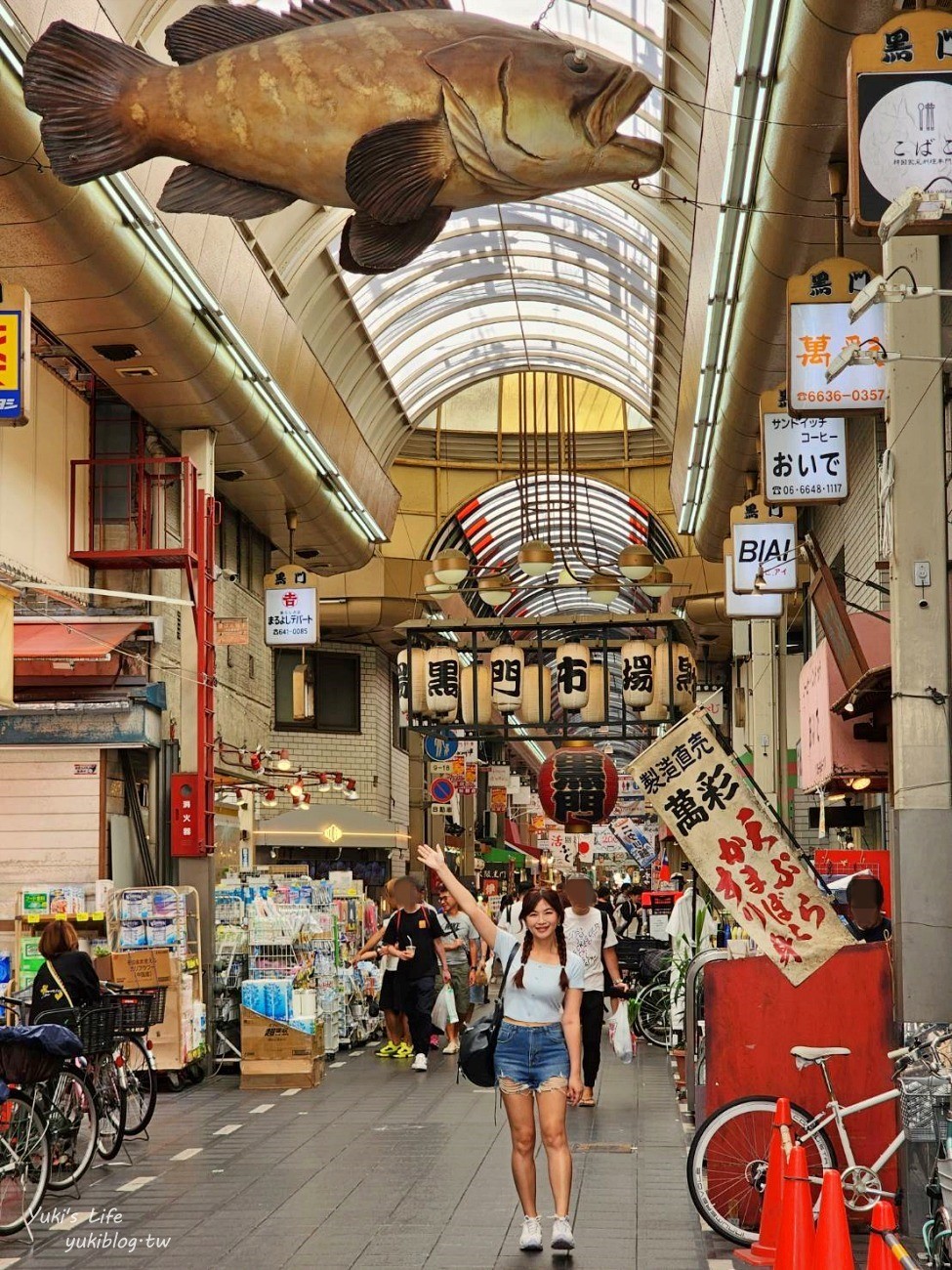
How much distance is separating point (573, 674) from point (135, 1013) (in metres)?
14.2

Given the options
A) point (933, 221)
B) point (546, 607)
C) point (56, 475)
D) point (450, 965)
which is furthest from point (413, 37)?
point (546, 607)

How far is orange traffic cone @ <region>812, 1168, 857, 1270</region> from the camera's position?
18.5 ft

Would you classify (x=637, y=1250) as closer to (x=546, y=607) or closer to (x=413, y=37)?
(x=413, y=37)

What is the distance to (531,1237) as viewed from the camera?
317 inches

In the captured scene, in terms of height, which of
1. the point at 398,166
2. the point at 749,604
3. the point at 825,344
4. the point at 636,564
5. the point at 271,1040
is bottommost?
the point at 271,1040

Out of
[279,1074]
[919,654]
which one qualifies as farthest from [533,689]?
[919,654]

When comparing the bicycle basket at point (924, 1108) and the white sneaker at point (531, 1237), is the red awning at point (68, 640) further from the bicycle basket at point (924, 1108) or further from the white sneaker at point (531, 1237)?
the bicycle basket at point (924, 1108)

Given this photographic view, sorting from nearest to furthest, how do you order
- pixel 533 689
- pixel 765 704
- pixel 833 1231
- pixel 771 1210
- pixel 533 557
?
pixel 833 1231, pixel 771 1210, pixel 533 557, pixel 765 704, pixel 533 689

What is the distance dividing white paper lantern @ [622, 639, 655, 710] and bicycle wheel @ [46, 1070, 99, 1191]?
53.3 feet

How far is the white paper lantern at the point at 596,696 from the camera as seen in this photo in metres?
25.4

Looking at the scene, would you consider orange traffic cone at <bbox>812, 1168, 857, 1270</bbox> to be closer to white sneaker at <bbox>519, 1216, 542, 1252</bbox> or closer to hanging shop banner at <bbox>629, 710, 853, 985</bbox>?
white sneaker at <bbox>519, 1216, 542, 1252</bbox>

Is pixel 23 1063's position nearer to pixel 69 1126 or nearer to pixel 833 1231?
pixel 69 1126

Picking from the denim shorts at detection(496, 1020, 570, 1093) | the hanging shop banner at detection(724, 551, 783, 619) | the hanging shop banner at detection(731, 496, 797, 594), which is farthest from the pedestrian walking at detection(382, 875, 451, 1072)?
the denim shorts at detection(496, 1020, 570, 1093)

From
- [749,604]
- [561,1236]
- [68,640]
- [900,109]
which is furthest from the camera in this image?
[749,604]
